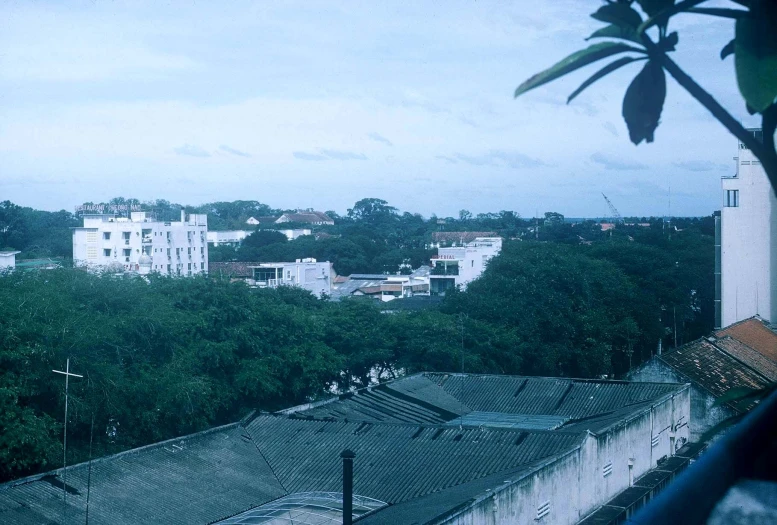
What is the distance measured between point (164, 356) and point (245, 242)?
2474cm

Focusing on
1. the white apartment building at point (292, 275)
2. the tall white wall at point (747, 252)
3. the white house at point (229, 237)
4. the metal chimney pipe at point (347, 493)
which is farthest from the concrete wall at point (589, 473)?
the white house at point (229, 237)

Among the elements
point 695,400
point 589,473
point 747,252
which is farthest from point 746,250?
point 589,473

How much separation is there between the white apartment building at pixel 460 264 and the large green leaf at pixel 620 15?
72.8ft

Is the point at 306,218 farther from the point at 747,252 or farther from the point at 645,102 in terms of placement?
the point at 645,102

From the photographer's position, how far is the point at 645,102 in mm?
935

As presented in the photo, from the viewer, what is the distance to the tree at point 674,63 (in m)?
0.79

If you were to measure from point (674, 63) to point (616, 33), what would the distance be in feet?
0.26

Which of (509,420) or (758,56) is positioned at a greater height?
(758,56)

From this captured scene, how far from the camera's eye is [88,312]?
11.0 m

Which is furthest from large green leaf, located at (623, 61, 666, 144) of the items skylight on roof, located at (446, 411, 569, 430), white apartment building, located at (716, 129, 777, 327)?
white apartment building, located at (716, 129, 777, 327)

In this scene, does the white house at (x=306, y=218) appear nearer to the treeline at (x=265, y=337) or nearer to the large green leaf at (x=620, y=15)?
the treeline at (x=265, y=337)

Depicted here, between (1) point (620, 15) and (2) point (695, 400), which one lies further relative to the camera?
(2) point (695, 400)

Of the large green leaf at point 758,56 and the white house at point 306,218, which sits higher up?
the white house at point 306,218

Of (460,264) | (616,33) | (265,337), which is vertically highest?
(616,33)
